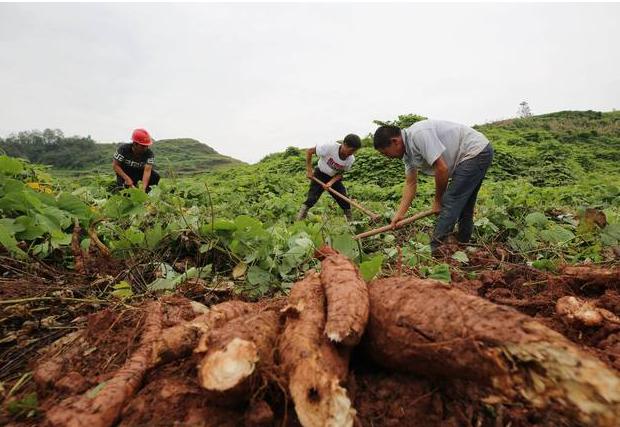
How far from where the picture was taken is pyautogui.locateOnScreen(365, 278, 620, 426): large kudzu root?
30.5 inches

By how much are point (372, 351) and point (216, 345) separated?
0.49 meters

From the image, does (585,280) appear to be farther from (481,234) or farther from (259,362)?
(481,234)

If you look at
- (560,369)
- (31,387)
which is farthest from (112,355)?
(560,369)

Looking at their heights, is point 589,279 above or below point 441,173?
below

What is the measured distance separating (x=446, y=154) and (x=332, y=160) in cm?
271

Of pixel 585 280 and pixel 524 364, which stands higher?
pixel 524 364

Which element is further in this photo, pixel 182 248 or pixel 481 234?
pixel 481 234

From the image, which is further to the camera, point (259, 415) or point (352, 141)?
point (352, 141)

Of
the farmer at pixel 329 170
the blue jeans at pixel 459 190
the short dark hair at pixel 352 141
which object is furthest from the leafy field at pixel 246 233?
the short dark hair at pixel 352 141

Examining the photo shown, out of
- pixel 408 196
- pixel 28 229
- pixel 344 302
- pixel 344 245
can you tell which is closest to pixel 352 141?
pixel 408 196

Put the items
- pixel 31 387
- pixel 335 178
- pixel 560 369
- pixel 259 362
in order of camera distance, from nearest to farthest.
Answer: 1. pixel 560 369
2. pixel 259 362
3. pixel 31 387
4. pixel 335 178

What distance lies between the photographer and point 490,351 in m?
0.88

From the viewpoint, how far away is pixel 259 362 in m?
1.00

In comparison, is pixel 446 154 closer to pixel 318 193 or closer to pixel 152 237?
pixel 152 237
